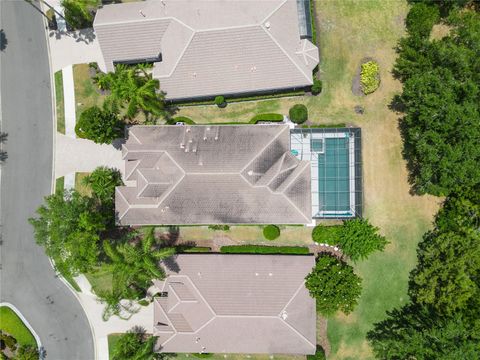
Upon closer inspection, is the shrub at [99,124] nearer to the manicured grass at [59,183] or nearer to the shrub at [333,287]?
the manicured grass at [59,183]

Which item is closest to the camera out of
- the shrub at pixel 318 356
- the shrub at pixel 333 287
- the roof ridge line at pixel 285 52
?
the shrub at pixel 333 287

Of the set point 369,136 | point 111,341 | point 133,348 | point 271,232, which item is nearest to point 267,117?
point 369,136

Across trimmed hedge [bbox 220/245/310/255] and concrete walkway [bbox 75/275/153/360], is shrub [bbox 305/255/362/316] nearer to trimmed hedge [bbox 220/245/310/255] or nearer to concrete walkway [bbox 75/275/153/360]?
trimmed hedge [bbox 220/245/310/255]

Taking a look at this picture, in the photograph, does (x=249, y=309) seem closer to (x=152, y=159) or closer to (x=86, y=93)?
(x=152, y=159)

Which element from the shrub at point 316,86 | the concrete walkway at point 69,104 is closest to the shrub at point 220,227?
the shrub at point 316,86

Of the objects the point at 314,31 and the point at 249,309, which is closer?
the point at 249,309

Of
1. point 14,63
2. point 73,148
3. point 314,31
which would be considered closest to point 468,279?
point 314,31
